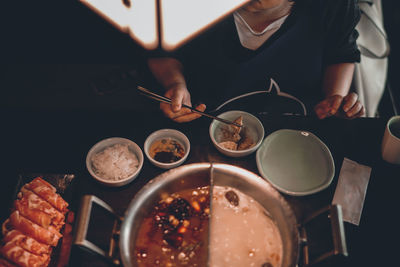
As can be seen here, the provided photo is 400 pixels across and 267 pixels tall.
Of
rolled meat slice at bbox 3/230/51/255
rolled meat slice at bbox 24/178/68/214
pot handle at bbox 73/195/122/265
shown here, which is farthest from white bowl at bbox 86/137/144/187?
rolled meat slice at bbox 3/230/51/255

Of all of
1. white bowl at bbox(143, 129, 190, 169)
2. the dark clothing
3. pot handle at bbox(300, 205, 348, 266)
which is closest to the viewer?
pot handle at bbox(300, 205, 348, 266)

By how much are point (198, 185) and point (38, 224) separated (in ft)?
4.32

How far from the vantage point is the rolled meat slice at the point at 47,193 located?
7.14ft

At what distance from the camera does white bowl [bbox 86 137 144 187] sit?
1.87m

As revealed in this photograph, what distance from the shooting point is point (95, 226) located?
1.78 meters

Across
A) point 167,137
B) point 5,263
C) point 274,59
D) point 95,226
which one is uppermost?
point 274,59

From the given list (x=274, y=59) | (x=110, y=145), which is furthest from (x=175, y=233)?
(x=274, y=59)

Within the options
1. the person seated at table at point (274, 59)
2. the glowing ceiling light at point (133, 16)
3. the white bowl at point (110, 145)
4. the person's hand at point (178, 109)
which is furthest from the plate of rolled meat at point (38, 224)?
the glowing ceiling light at point (133, 16)

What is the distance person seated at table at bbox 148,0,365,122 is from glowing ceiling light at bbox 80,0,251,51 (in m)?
1.22

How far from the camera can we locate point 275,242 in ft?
5.57

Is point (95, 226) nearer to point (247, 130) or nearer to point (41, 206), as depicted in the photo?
point (41, 206)

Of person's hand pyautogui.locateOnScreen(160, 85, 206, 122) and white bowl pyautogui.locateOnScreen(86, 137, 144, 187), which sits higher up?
person's hand pyautogui.locateOnScreen(160, 85, 206, 122)

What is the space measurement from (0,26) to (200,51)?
4.13 metres

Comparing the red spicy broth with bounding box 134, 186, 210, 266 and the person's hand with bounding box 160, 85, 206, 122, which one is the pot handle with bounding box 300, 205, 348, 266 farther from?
the person's hand with bounding box 160, 85, 206, 122
